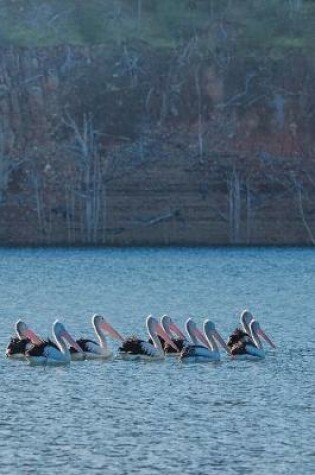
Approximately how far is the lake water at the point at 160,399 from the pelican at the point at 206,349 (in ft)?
0.87

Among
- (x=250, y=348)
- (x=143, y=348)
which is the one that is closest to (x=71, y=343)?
(x=143, y=348)

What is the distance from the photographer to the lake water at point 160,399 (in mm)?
28047

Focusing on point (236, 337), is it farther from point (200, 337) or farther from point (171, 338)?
point (171, 338)

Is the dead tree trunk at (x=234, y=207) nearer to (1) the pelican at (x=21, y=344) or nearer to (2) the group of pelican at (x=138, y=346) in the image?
(2) the group of pelican at (x=138, y=346)

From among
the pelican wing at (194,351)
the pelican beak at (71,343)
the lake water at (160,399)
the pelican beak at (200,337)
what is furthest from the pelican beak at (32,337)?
the pelican beak at (200,337)

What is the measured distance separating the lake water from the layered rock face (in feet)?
110

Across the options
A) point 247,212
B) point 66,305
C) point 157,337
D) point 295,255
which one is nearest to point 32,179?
point 247,212

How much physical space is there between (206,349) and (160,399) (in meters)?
5.77

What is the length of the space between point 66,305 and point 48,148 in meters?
42.4

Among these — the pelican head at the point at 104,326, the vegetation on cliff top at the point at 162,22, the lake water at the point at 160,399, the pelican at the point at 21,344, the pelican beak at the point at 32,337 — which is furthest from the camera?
the vegetation on cliff top at the point at 162,22

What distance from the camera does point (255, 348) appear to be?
39500 mm

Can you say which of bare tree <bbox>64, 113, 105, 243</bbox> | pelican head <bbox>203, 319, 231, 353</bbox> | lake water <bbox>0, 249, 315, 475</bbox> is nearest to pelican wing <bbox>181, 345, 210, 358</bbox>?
lake water <bbox>0, 249, 315, 475</bbox>

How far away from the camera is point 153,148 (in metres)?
94.2

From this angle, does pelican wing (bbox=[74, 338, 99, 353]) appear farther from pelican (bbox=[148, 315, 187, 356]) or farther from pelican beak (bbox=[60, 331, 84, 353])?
pelican (bbox=[148, 315, 187, 356])
